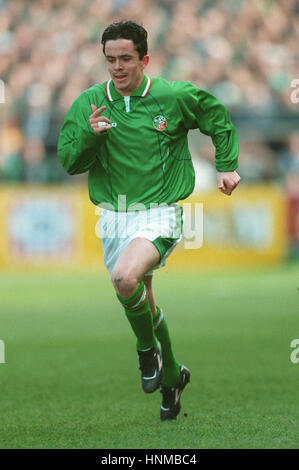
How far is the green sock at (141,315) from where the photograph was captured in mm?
5242

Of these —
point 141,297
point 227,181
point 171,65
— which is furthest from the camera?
point 171,65

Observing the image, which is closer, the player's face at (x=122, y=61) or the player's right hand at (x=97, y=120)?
the player's right hand at (x=97, y=120)

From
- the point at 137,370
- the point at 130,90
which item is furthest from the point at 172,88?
the point at 137,370

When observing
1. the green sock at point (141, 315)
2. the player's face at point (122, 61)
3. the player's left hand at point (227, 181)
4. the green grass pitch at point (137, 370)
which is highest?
the player's face at point (122, 61)

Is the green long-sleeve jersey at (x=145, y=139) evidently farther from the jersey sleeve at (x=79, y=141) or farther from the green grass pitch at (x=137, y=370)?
the green grass pitch at (x=137, y=370)

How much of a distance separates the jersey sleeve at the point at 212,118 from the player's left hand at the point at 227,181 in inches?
1.6

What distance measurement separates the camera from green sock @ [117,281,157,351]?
17.2 feet

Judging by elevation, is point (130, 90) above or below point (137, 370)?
above

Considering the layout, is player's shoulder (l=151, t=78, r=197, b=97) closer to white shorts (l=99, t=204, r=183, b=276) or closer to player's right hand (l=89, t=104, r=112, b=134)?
player's right hand (l=89, t=104, r=112, b=134)

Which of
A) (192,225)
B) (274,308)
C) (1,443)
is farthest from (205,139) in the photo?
(1,443)

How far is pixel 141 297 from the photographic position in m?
5.26

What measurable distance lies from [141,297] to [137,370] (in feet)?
6.82

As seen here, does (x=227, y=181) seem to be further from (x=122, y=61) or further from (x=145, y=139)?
(x=122, y=61)

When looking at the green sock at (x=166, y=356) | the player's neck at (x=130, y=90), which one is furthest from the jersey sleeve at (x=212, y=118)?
the green sock at (x=166, y=356)
